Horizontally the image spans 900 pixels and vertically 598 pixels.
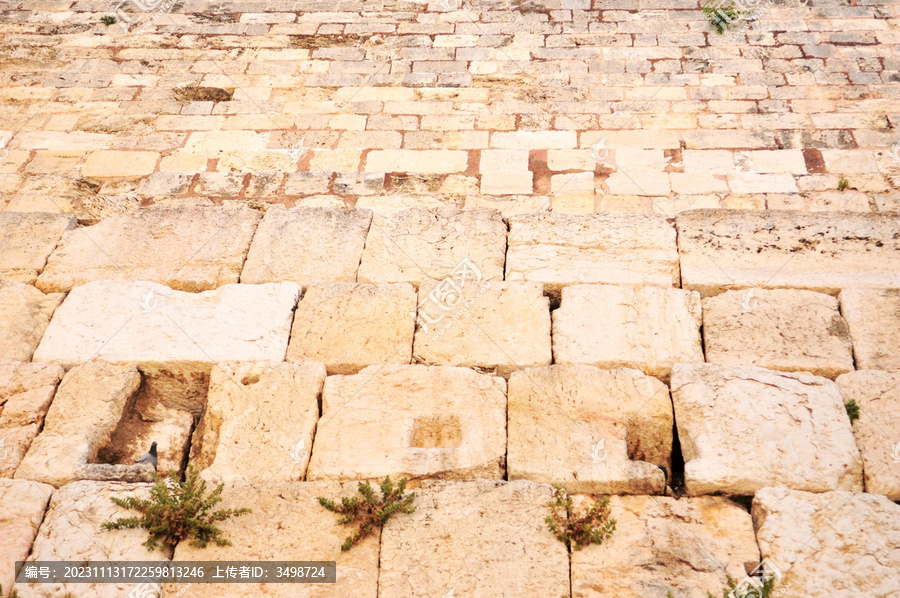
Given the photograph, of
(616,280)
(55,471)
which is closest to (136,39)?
(55,471)

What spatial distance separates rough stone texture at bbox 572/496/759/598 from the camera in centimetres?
313

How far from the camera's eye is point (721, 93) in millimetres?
5840

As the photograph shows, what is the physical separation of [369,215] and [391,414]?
5.05 feet

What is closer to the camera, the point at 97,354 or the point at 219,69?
the point at 97,354

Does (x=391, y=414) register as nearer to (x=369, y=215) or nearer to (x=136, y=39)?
(x=369, y=215)

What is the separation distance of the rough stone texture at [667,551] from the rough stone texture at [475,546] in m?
0.16

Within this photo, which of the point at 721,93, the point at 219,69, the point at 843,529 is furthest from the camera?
the point at 219,69

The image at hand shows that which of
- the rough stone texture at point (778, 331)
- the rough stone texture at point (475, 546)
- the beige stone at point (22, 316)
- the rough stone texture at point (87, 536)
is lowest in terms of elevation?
the rough stone texture at point (87, 536)

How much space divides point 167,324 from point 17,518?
1.23 meters

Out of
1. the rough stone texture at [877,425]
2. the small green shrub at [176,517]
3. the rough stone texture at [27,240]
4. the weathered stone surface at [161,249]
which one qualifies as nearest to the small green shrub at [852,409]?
the rough stone texture at [877,425]

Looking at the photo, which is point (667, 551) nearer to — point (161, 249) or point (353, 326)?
point (353, 326)

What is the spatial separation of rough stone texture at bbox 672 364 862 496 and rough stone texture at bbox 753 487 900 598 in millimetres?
95

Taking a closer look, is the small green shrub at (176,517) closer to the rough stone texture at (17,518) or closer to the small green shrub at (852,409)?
the rough stone texture at (17,518)

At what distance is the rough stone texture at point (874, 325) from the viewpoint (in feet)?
12.7
